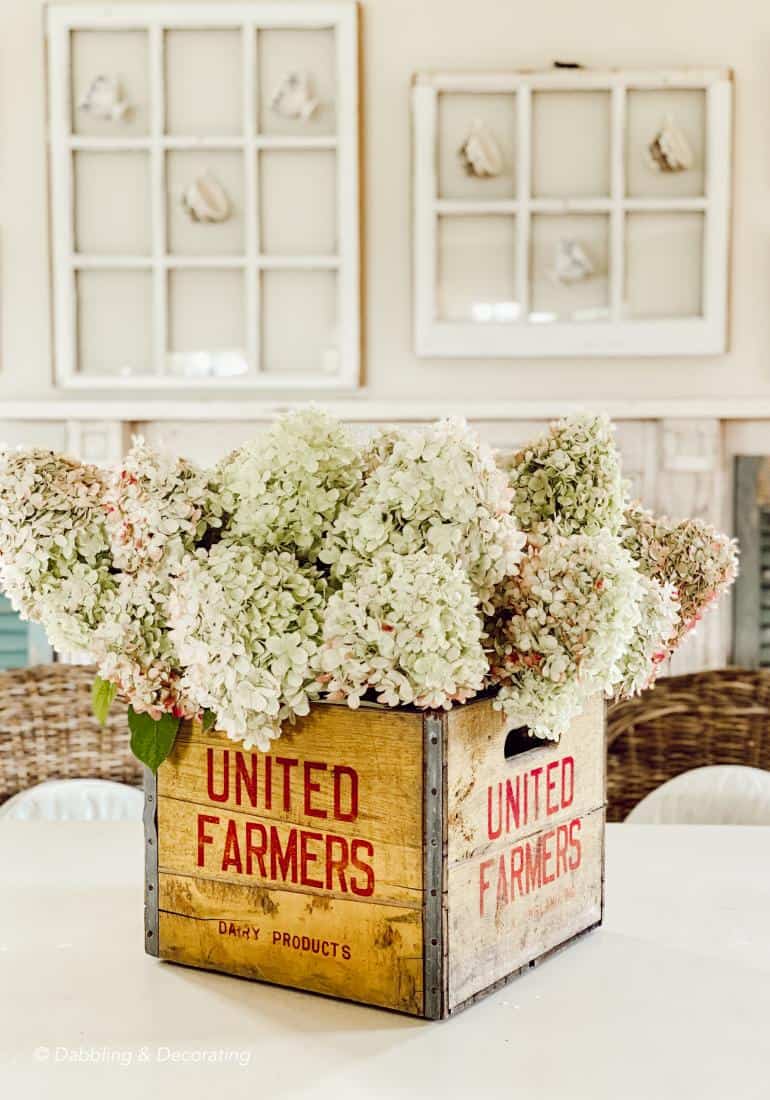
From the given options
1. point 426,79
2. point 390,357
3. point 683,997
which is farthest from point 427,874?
point 426,79

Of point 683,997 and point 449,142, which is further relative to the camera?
point 449,142

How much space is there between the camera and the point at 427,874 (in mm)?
847

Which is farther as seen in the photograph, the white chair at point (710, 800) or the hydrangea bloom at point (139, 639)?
the white chair at point (710, 800)

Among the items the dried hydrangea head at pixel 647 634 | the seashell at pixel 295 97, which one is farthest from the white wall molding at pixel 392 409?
the dried hydrangea head at pixel 647 634

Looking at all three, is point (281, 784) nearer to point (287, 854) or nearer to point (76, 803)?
point (287, 854)

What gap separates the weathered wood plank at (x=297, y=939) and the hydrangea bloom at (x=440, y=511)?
257 millimetres

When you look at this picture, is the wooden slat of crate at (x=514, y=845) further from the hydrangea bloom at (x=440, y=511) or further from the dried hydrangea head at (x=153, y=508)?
the dried hydrangea head at (x=153, y=508)

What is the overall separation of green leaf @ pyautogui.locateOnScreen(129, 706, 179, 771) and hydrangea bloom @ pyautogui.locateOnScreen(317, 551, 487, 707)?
0.58ft

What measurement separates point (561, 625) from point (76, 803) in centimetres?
119

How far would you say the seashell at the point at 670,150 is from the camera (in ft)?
8.69

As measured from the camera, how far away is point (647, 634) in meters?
0.92

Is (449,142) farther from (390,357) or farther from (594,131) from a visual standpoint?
(390,357)

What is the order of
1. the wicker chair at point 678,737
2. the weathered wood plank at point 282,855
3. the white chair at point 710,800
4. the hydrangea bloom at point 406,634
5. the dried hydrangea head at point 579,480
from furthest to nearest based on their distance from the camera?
the wicker chair at point 678,737
the white chair at point 710,800
the dried hydrangea head at point 579,480
the weathered wood plank at point 282,855
the hydrangea bloom at point 406,634

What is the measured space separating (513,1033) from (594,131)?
226cm
